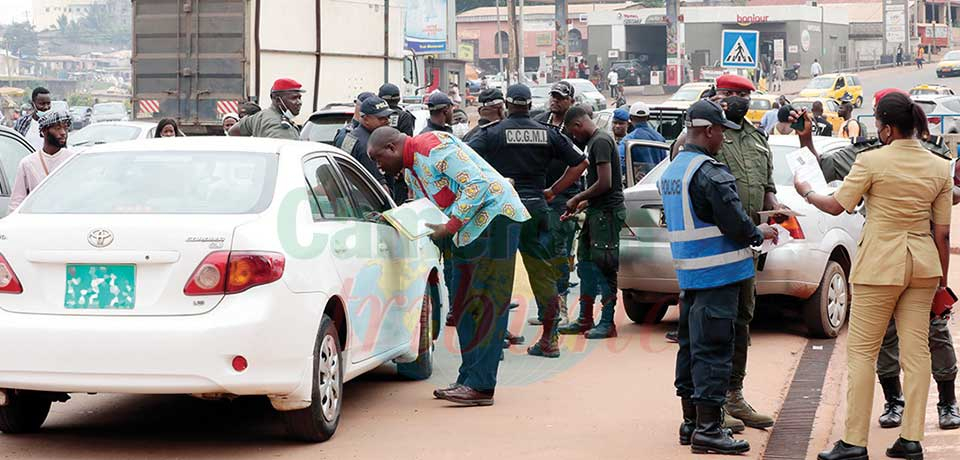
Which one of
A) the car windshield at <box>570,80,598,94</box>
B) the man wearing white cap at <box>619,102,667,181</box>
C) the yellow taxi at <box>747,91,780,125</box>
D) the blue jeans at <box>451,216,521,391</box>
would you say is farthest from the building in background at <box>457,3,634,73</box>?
the blue jeans at <box>451,216,521,391</box>

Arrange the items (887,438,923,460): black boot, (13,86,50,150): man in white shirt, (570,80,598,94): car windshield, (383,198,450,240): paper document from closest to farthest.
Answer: (887,438,923,460): black boot → (383,198,450,240): paper document → (13,86,50,150): man in white shirt → (570,80,598,94): car windshield

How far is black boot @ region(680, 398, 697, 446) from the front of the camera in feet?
22.3

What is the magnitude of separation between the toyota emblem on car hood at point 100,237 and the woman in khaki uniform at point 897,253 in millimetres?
3176

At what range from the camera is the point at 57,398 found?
7.11 meters

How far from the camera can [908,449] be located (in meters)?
6.26

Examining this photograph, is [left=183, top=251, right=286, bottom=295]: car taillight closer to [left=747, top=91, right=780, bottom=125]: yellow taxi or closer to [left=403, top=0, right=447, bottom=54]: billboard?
[left=747, top=91, right=780, bottom=125]: yellow taxi

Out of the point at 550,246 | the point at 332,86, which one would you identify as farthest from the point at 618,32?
the point at 550,246

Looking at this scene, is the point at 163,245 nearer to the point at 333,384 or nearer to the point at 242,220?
the point at 242,220

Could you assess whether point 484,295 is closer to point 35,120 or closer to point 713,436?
point 713,436

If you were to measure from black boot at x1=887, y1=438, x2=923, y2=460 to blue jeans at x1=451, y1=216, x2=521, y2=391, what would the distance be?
239 cm

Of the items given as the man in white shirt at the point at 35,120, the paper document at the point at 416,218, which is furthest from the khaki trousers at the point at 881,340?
the man in white shirt at the point at 35,120

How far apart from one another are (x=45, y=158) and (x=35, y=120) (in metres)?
5.94

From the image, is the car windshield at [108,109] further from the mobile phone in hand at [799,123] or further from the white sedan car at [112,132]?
the mobile phone in hand at [799,123]

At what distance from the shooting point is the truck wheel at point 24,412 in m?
6.94
